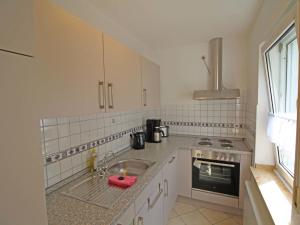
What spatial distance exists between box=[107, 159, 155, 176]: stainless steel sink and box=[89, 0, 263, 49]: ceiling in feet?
4.85

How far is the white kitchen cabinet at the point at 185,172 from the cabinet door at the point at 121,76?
3.26 feet

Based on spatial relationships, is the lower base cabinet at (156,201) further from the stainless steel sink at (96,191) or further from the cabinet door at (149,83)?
the cabinet door at (149,83)

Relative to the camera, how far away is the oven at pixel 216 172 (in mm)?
1976

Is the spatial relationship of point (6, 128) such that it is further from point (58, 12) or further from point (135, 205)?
point (135, 205)

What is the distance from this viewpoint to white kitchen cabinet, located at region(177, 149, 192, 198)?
7.18 feet

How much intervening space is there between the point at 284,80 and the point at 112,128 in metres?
1.66

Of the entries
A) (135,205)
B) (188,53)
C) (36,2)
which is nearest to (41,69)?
(36,2)

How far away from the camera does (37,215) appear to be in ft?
1.75

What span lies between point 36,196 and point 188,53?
8.49ft

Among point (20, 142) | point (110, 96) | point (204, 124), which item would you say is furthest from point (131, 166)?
point (204, 124)

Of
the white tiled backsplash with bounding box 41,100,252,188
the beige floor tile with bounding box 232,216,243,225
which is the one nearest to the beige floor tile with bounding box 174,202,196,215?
the beige floor tile with bounding box 232,216,243,225

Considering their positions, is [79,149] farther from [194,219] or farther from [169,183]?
[194,219]

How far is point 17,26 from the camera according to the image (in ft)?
1.58

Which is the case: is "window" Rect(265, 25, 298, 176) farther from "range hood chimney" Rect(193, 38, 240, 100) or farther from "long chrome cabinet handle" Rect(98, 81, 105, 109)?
"long chrome cabinet handle" Rect(98, 81, 105, 109)
